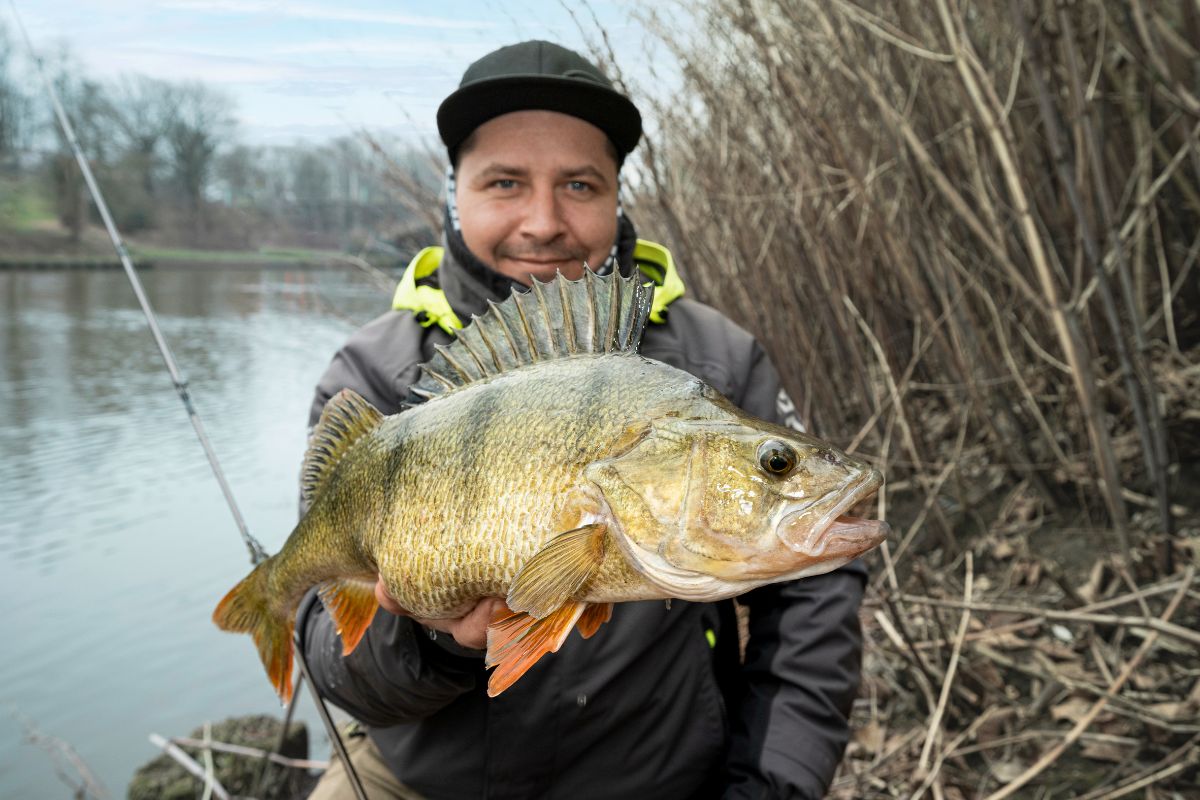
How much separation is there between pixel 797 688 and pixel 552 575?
1.13 meters

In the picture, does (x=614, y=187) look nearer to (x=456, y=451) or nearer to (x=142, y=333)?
(x=456, y=451)

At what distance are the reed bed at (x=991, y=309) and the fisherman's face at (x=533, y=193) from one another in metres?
1.13

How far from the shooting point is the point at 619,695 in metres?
1.89

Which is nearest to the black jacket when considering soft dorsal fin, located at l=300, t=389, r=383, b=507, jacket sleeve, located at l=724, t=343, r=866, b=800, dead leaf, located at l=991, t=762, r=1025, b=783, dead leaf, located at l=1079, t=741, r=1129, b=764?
jacket sleeve, located at l=724, t=343, r=866, b=800

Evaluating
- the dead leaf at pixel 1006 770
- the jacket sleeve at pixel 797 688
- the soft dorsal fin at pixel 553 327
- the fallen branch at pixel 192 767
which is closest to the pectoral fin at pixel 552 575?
the soft dorsal fin at pixel 553 327

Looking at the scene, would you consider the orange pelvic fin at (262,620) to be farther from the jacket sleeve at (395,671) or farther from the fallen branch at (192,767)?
the fallen branch at (192,767)

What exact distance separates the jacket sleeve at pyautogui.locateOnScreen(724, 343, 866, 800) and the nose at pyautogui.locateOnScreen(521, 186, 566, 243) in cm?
105

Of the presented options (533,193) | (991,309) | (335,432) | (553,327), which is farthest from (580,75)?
(991,309)

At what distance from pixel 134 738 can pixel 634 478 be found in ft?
16.7

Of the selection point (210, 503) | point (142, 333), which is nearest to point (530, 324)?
point (210, 503)

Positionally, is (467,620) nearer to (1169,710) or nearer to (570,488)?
(570,488)

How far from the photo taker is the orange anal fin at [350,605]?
5.28 ft

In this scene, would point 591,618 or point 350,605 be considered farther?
point 350,605

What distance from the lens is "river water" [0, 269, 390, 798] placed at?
512cm
